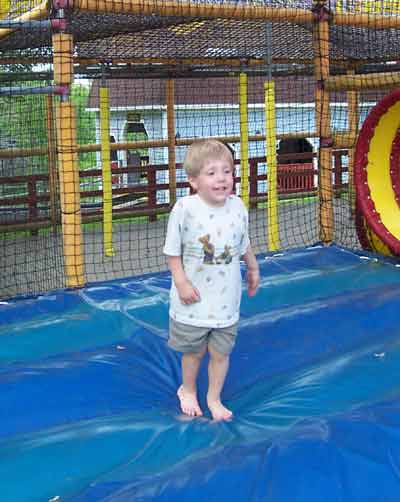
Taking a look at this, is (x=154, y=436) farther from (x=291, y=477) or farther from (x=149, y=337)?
(x=149, y=337)

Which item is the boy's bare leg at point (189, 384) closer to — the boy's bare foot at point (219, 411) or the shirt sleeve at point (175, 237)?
the boy's bare foot at point (219, 411)

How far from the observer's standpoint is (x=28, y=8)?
17.2 ft

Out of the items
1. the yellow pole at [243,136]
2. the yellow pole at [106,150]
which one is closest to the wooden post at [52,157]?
the yellow pole at [106,150]

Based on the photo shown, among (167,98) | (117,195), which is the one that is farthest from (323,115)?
(117,195)

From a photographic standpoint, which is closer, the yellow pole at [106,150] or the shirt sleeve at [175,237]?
the shirt sleeve at [175,237]

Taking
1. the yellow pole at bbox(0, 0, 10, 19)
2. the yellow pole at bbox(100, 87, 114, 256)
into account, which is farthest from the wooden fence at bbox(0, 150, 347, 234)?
the yellow pole at bbox(0, 0, 10, 19)

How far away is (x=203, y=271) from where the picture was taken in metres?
2.85

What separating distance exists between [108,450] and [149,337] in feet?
3.51

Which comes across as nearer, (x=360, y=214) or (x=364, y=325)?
(x=364, y=325)

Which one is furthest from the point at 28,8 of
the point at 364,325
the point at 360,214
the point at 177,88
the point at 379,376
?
the point at 177,88

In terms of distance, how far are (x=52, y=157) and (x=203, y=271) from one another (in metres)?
6.44

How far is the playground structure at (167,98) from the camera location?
4.71m

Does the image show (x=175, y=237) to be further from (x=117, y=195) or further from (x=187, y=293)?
(x=117, y=195)

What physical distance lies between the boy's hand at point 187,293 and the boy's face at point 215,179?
0.34m
